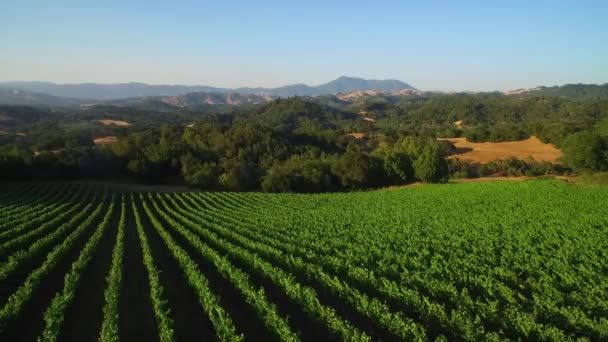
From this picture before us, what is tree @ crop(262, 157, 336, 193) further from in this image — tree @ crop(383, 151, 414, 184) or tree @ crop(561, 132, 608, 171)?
tree @ crop(561, 132, 608, 171)

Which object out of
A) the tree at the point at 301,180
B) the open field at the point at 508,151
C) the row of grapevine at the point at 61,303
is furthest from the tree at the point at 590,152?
the row of grapevine at the point at 61,303

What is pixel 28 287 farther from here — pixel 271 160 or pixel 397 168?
pixel 271 160

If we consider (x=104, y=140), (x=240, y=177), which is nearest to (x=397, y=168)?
(x=240, y=177)

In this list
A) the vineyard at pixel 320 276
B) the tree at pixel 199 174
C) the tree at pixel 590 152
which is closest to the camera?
the vineyard at pixel 320 276

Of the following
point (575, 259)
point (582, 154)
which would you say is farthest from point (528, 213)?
point (582, 154)

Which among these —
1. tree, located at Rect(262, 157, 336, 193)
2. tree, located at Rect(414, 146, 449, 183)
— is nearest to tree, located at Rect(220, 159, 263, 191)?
tree, located at Rect(262, 157, 336, 193)

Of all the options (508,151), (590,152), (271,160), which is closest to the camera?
(590,152)

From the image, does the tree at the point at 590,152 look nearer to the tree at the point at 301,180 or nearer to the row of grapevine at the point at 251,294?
the tree at the point at 301,180
